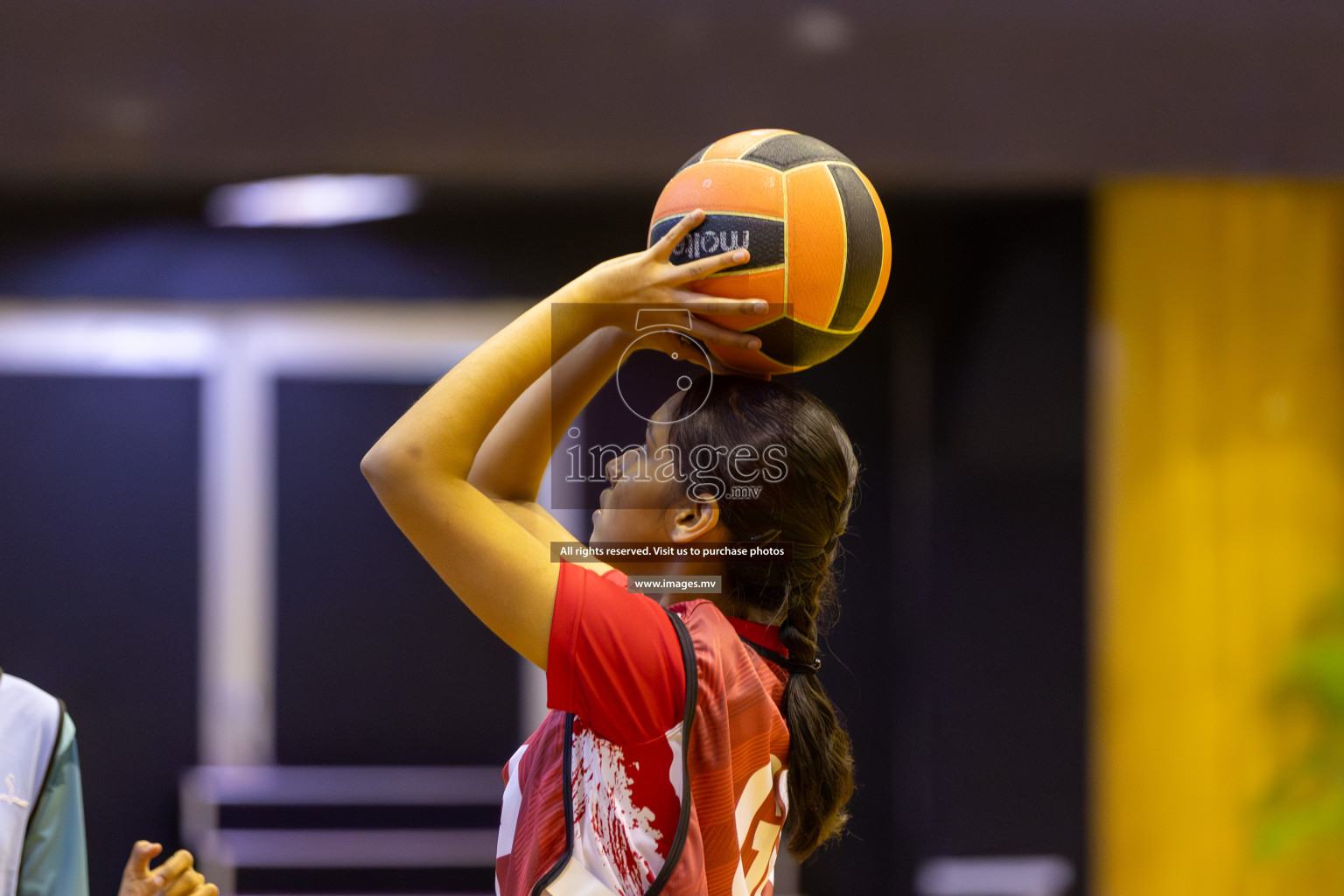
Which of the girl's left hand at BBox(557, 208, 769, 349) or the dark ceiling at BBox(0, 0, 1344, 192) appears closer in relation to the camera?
the girl's left hand at BBox(557, 208, 769, 349)

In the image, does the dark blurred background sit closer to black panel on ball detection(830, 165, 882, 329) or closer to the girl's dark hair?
black panel on ball detection(830, 165, 882, 329)

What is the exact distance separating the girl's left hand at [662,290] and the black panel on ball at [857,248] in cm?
12

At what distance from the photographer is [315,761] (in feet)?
9.38

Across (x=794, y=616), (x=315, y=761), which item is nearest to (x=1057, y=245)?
(x=794, y=616)

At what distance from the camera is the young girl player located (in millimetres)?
816

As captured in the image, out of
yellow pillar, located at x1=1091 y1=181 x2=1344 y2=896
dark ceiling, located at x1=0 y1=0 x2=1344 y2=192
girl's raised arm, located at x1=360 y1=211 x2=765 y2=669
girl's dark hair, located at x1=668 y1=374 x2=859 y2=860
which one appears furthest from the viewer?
yellow pillar, located at x1=1091 y1=181 x2=1344 y2=896

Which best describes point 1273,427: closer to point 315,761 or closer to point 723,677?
point 723,677

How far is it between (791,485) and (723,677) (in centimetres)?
18

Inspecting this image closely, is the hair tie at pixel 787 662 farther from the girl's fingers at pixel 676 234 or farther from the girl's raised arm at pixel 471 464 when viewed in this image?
the girl's fingers at pixel 676 234

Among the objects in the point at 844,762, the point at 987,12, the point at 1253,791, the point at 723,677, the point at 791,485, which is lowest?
the point at 1253,791

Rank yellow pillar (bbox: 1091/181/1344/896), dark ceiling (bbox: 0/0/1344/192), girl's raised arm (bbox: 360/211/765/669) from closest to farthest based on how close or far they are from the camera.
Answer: girl's raised arm (bbox: 360/211/765/669) < dark ceiling (bbox: 0/0/1344/192) < yellow pillar (bbox: 1091/181/1344/896)

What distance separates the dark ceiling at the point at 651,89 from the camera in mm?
2502

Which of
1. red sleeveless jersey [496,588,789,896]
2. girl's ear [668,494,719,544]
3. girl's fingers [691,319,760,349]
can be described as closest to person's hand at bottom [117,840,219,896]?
red sleeveless jersey [496,588,789,896]

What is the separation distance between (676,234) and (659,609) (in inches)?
13.0
